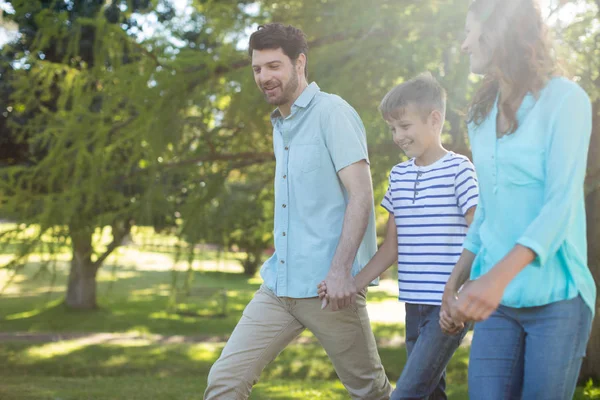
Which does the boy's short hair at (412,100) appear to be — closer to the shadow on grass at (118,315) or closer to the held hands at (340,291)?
the held hands at (340,291)

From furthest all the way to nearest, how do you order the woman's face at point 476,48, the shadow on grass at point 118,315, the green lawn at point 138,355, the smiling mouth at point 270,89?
the shadow on grass at point 118,315
the green lawn at point 138,355
the smiling mouth at point 270,89
the woman's face at point 476,48

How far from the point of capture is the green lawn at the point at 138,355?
8.27m

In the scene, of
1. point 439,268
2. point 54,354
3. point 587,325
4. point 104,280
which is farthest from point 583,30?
point 104,280

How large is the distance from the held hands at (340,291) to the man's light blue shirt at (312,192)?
0.17 metres

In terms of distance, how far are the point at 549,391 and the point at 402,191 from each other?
119 centimetres

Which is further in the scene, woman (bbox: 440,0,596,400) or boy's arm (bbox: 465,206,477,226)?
boy's arm (bbox: 465,206,477,226)

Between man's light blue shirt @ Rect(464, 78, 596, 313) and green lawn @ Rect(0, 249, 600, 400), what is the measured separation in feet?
18.5

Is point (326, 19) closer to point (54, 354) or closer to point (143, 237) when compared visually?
point (143, 237)

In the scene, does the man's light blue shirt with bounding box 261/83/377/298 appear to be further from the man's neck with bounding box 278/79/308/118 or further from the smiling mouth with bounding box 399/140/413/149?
the smiling mouth with bounding box 399/140/413/149

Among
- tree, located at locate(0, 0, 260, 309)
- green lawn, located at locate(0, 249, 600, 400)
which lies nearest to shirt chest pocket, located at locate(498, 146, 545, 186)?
green lawn, located at locate(0, 249, 600, 400)

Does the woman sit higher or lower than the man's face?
lower

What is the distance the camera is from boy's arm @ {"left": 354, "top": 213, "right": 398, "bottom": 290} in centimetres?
306

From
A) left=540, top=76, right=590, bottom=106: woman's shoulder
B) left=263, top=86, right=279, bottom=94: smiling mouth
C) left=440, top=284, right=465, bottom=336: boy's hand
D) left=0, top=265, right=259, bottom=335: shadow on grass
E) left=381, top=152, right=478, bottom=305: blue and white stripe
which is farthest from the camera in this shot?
left=0, top=265, right=259, bottom=335: shadow on grass

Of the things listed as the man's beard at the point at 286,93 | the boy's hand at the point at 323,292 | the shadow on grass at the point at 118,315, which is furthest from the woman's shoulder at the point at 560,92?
the shadow on grass at the point at 118,315
